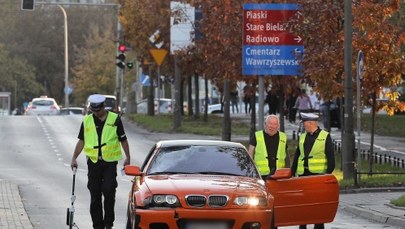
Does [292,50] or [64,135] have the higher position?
[292,50]

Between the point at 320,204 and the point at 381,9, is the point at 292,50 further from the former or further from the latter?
the point at 320,204

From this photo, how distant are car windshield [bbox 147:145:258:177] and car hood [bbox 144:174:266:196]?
0.25 meters

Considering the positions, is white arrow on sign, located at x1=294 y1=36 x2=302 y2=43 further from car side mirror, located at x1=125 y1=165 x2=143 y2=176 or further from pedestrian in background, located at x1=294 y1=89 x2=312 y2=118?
pedestrian in background, located at x1=294 y1=89 x2=312 y2=118

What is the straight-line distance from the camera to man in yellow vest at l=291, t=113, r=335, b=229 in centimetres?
1658

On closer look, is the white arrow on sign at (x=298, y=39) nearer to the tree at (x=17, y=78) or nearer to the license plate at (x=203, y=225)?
the license plate at (x=203, y=225)

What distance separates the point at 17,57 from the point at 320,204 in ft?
308

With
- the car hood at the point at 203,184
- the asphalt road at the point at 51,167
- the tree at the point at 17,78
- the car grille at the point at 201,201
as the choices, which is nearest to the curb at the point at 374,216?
the asphalt road at the point at 51,167

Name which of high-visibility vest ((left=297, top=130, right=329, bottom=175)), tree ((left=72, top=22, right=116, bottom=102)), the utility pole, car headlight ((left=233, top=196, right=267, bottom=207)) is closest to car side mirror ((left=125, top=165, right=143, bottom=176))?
car headlight ((left=233, top=196, right=267, bottom=207))

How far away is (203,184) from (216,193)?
0.31 metres

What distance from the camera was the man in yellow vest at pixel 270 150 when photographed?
16.3m

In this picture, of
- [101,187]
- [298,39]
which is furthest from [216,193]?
[298,39]

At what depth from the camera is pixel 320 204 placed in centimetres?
1514

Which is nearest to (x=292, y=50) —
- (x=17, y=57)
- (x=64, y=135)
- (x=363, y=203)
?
(x=363, y=203)

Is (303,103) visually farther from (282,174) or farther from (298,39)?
(282,174)
